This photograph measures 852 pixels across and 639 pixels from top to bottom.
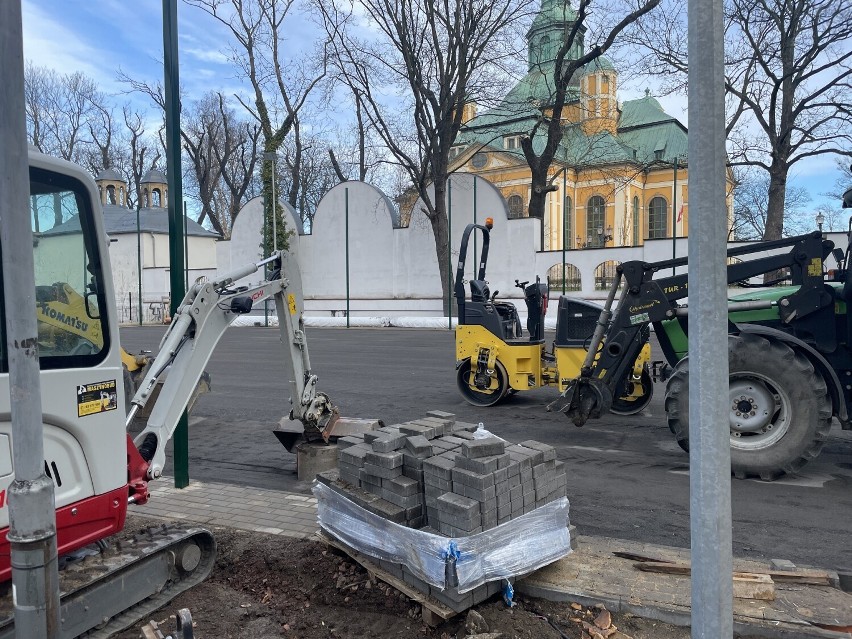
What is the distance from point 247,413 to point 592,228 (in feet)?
161

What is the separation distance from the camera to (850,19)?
74.0 ft

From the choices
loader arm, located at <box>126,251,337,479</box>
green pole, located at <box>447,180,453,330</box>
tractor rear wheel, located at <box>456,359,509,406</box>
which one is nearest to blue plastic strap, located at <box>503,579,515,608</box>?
loader arm, located at <box>126,251,337,479</box>

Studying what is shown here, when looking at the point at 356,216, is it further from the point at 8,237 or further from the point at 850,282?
the point at 8,237

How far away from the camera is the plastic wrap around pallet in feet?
11.9

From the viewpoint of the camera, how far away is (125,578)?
145 inches

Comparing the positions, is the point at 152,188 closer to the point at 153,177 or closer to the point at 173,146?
the point at 153,177

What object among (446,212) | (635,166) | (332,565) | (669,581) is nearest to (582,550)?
(669,581)

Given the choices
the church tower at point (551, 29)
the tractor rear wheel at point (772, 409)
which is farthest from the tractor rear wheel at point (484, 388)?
the church tower at point (551, 29)

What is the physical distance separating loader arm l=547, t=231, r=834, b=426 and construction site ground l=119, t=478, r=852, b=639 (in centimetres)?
299

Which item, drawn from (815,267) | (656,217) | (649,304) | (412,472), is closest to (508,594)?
(412,472)

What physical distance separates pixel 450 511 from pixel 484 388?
22.2ft

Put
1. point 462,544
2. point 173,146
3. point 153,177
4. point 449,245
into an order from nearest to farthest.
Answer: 1. point 462,544
2. point 173,146
3. point 449,245
4. point 153,177

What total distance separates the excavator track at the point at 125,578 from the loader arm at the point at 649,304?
14.9 feet

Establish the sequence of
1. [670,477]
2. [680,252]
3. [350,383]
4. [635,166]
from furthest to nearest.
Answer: [635,166] < [680,252] < [350,383] < [670,477]
